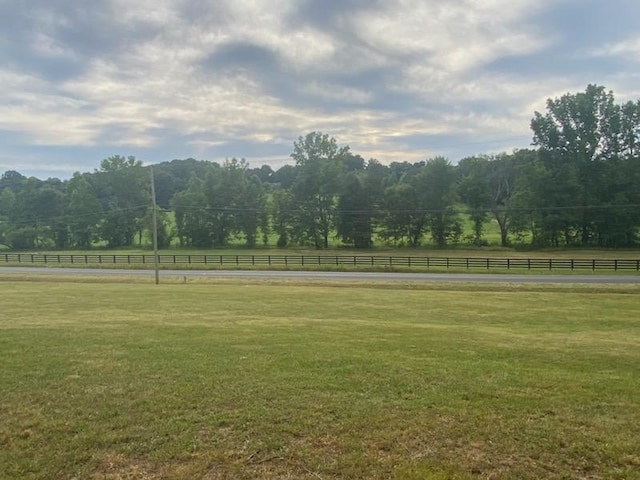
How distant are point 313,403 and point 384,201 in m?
59.4

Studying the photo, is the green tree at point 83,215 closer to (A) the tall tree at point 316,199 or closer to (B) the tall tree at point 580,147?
(A) the tall tree at point 316,199

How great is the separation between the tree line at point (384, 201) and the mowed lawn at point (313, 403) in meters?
51.2

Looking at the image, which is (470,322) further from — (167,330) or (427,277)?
(427,277)

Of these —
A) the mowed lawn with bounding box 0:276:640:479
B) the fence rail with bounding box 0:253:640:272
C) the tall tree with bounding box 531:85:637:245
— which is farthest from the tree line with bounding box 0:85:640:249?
the mowed lawn with bounding box 0:276:640:479

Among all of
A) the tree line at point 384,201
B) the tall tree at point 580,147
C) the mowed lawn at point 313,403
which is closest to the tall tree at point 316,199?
the tree line at point 384,201

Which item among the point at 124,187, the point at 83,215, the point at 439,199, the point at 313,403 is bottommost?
the point at 313,403

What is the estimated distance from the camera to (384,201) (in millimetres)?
63656

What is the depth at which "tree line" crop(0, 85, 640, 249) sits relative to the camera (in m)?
56.2

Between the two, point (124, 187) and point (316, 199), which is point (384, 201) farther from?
point (124, 187)

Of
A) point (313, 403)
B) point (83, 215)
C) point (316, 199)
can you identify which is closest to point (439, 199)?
point (316, 199)

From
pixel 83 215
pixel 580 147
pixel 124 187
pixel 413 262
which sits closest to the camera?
pixel 413 262

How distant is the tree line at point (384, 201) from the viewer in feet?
184

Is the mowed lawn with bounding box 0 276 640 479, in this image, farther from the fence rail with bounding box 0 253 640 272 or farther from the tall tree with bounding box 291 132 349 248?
the tall tree with bounding box 291 132 349 248

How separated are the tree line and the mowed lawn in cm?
5117
